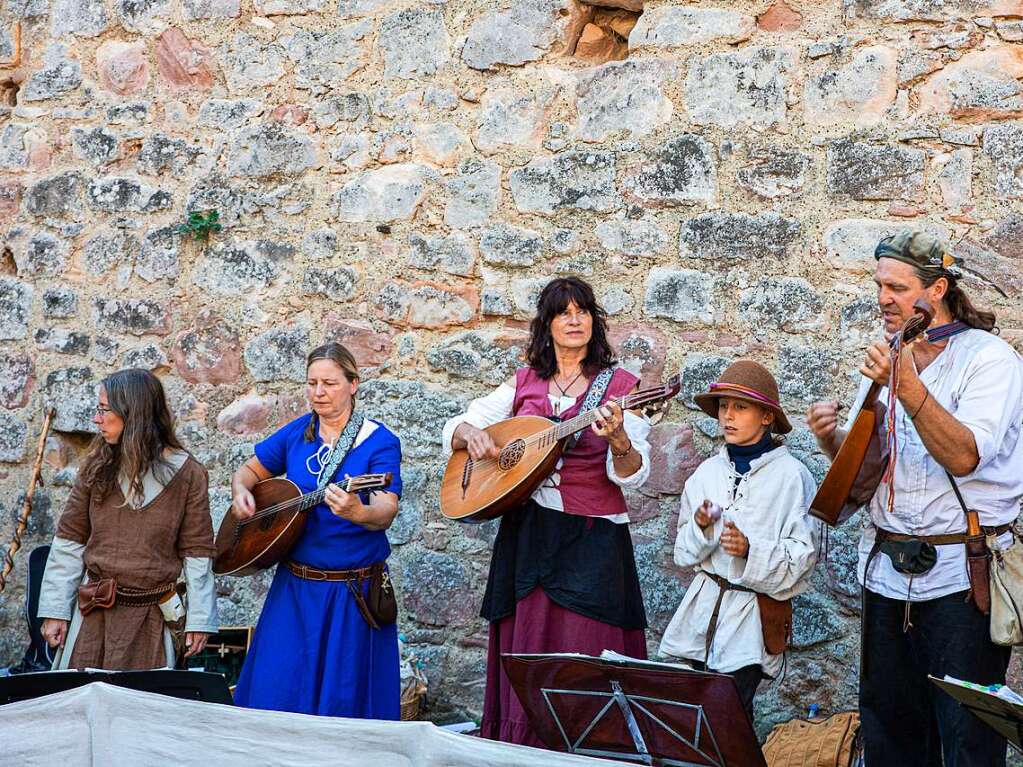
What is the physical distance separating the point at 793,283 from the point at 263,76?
2537mm

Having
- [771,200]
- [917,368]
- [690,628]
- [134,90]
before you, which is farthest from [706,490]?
[134,90]

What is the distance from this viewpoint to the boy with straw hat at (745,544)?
3.72 meters

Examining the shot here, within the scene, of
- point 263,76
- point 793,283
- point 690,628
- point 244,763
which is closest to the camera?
point 244,763

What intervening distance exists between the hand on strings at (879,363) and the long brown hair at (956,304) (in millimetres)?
348

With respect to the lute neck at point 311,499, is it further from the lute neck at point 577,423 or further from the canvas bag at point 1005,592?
the canvas bag at point 1005,592

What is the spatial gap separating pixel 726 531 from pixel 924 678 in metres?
0.70

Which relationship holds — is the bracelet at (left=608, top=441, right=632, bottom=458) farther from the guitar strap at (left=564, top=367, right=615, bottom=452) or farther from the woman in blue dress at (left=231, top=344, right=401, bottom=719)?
the woman in blue dress at (left=231, top=344, right=401, bottom=719)

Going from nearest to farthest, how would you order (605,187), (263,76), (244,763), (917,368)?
1. (244,763)
2. (917,368)
3. (605,187)
4. (263,76)

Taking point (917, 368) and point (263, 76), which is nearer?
point (917, 368)

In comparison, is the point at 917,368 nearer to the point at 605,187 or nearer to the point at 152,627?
the point at 605,187

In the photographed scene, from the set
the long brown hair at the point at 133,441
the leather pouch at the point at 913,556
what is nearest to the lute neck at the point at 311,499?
the long brown hair at the point at 133,441

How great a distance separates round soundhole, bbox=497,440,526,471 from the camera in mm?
3988

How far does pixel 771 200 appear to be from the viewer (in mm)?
4594

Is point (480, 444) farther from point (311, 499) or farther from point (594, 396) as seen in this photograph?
point (311, 499)
